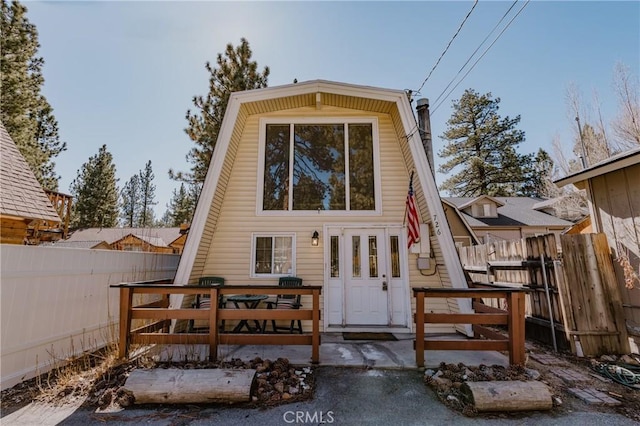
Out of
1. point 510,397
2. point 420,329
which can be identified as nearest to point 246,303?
point 420,329

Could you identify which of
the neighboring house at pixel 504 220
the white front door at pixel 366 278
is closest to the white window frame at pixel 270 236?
the white front door at pixel 366 278

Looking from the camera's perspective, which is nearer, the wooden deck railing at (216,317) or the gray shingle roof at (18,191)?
the wooden deck railing at (216,317)

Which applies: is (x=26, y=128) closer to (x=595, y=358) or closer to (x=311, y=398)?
(x=311, y=398)

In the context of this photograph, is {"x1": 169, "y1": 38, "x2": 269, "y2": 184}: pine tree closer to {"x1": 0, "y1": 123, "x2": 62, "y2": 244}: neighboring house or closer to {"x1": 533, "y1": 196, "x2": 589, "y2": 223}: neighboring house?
{"x1": 0, "y1": 123, "x2": 62, "y2": 244}: neighboring house

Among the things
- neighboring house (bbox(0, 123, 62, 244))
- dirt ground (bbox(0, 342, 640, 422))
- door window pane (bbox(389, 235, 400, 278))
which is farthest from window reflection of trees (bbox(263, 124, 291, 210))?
neighboring house (bbox(0, 123, 62, 244))

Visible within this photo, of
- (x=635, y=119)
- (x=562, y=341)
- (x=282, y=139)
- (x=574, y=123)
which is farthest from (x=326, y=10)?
(x=574, y=123)

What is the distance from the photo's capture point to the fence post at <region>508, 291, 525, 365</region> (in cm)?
361

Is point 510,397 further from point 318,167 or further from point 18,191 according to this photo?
point 18,191

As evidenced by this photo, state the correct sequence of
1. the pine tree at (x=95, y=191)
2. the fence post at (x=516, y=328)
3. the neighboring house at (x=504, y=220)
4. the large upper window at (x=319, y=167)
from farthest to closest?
the pine tree at (x=95, y=191) < the neighboring house at (x=504, y=220) < the large upper window at (x=319, y=167) < the fence post at (x=516, y=328)

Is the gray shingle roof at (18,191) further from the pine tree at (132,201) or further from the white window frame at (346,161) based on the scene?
the pine tree at (132,201)

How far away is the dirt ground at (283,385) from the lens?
2.90 m

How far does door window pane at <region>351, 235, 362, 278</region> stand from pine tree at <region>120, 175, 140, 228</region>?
3279 cm

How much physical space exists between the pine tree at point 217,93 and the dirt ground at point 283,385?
27.3ft

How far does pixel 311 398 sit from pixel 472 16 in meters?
6.21
